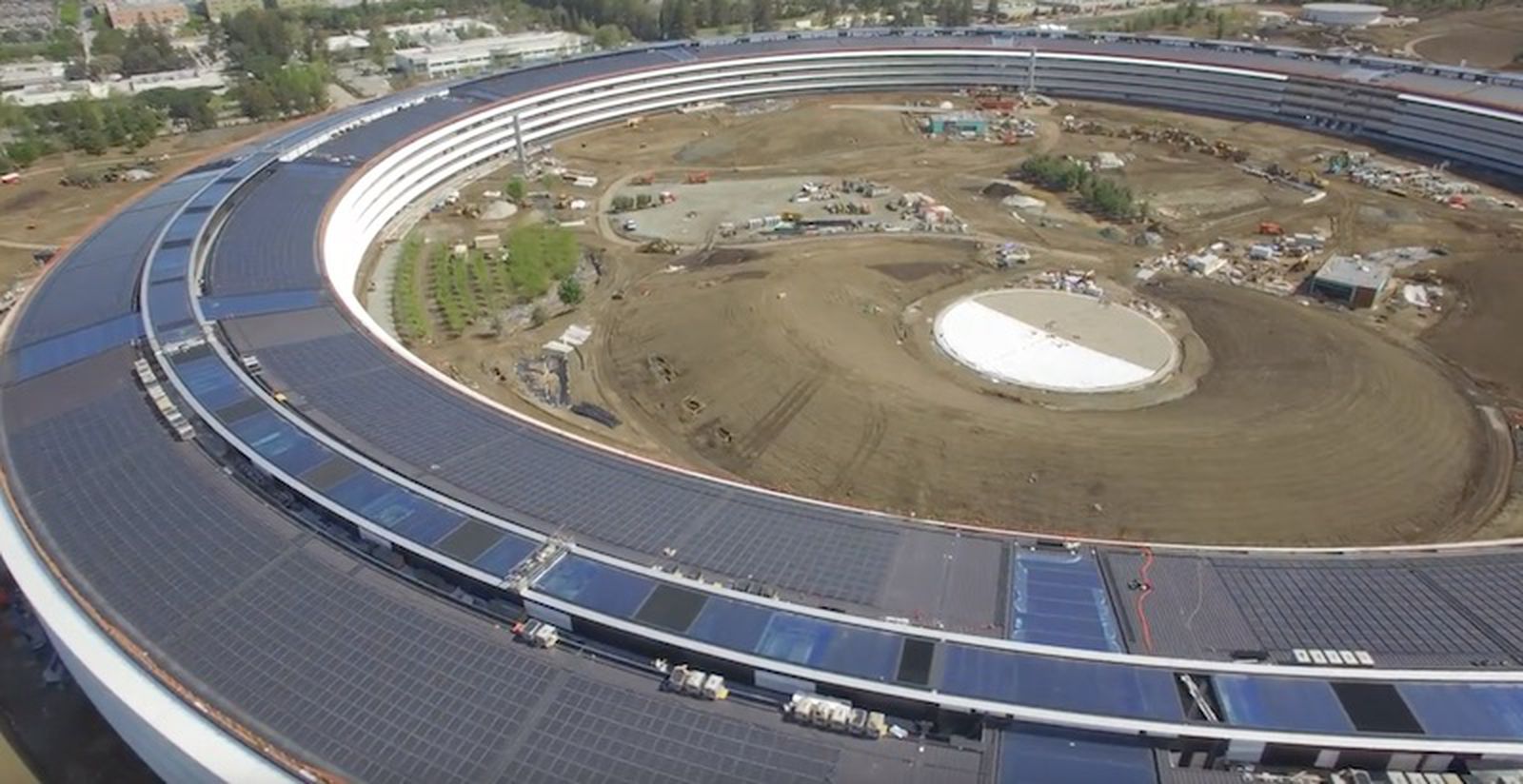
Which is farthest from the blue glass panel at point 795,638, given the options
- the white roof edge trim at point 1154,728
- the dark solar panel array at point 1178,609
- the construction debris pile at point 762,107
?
the construction debris pile at point 762,107

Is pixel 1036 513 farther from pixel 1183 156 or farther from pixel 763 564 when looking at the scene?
pixel 1183 156

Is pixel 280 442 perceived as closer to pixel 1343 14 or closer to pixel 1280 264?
pixel 1280 264

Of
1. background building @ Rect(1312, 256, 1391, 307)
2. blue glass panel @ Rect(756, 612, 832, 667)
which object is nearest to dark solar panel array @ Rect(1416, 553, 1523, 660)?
blue glass panel @ Rect(756, 612, 832, 667)

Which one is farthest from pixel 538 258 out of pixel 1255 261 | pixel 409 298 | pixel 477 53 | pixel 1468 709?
pixel 477 53

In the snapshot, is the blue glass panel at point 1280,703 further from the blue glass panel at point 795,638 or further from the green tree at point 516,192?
the green tree at point 516,192

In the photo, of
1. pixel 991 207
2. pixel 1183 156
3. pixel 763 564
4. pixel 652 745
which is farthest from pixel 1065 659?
pixel 1183 156
